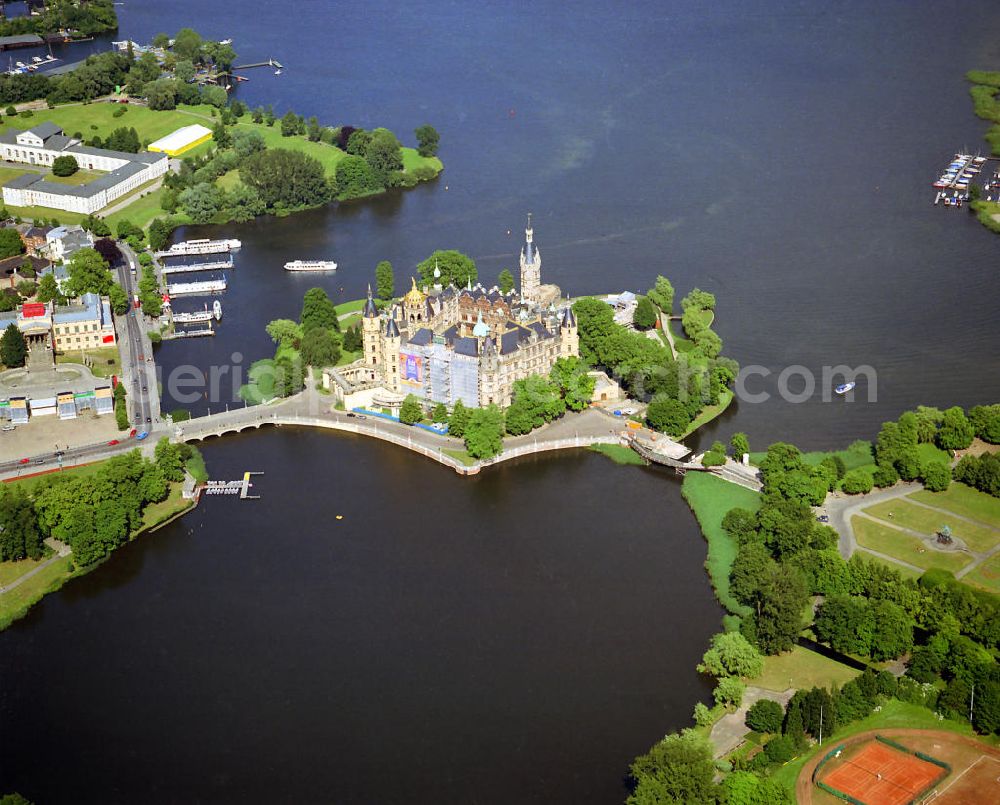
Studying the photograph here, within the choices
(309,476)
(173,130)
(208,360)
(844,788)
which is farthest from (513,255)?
(844,788)

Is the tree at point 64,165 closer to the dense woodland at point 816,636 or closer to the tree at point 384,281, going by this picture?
the tree at point 384,281

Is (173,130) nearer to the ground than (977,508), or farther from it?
farther from it

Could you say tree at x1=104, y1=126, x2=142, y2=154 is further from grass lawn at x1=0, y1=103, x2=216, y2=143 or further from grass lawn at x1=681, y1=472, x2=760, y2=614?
grass lawn at x1=681, y1=472, x2=760, y2=614

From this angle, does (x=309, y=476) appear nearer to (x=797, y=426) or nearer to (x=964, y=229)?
(x=797, y=426)

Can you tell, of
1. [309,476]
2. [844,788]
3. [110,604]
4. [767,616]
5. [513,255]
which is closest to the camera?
[844,788]

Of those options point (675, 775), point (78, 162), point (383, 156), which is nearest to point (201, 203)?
point (78, 162)

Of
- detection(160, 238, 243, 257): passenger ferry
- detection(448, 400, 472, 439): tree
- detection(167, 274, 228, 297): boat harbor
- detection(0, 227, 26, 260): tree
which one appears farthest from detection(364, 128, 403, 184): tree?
detection(448, 400, 472, 439): tree
